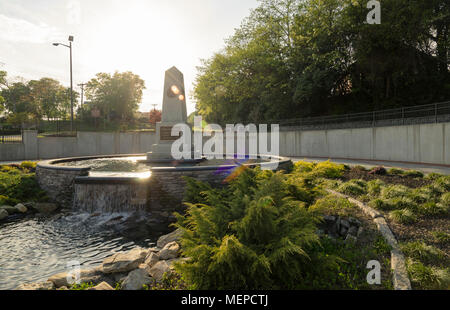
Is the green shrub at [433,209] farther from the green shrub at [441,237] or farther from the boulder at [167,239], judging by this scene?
the boulder at [167,239]

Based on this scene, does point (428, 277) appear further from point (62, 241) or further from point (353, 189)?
point (62, 241)

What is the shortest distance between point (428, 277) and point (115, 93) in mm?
69283

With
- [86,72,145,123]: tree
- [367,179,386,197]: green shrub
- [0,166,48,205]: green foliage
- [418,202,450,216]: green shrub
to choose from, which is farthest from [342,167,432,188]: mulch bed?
[86,72,145,123]: tree

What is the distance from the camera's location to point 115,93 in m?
63.6

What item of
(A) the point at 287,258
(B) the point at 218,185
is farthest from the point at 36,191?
(A) the point at 287,258

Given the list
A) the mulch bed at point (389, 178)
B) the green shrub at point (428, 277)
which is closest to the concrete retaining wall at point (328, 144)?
the mulch bed at point (389, 178)

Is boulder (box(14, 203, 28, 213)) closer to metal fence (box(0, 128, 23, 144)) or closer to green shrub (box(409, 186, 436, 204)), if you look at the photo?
green shrub (box(409, 186, 436, 204))

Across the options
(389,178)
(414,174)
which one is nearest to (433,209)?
(389,178)

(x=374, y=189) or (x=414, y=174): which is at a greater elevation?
(x=414, y=174)

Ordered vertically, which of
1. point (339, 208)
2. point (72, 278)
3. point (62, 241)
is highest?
point (339, 208)

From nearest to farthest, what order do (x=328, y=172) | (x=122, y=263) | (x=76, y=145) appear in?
(x=122, y=263), (x=328, y=172), (x=76, y=145)

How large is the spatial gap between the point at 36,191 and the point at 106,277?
30.1 ft

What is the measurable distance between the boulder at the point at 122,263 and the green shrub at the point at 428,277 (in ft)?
17.2
